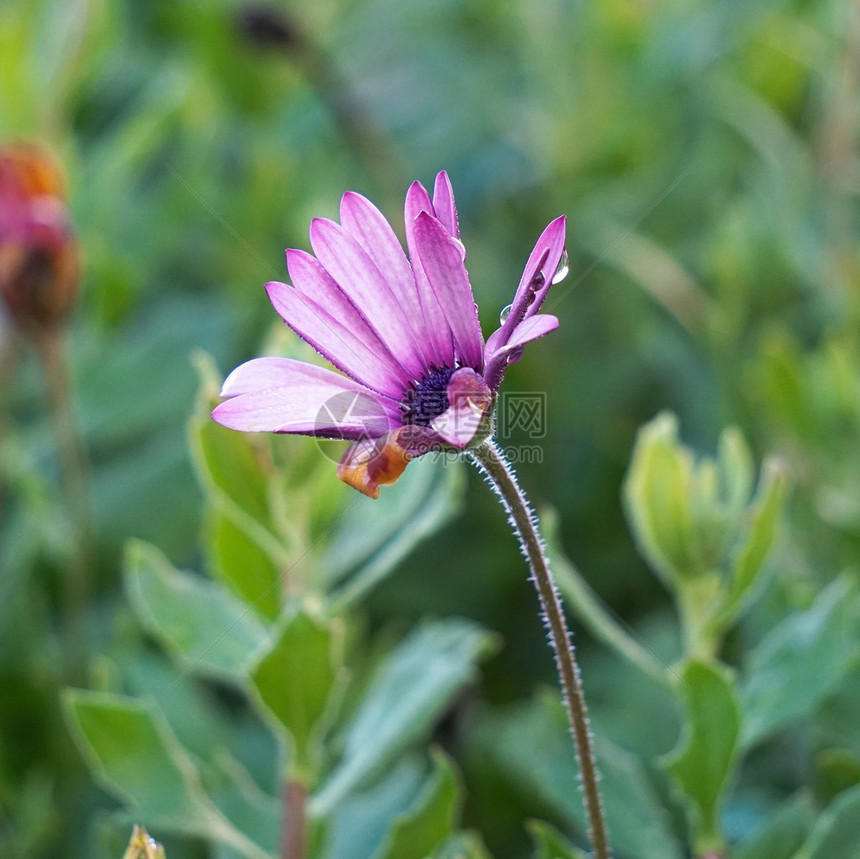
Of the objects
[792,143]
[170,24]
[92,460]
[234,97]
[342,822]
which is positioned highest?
[170,24]

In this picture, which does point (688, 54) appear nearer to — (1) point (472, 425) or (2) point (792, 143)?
(2) point (792, 143)

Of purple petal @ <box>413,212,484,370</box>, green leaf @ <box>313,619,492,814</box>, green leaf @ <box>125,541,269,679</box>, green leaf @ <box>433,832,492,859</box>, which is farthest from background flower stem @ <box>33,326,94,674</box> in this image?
purple petal @ <box>413,212,484,370</box>

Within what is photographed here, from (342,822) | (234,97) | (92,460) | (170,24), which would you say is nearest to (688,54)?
(234,97)

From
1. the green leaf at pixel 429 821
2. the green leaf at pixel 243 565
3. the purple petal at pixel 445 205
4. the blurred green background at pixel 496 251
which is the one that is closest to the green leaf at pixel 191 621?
the green leaf at pixel 243 565

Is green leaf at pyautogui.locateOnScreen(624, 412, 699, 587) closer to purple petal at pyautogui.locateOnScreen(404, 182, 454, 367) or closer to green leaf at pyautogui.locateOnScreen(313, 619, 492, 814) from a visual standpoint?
green leaf at pyautogui.locateOnScreen(313, 619, 492, 814)

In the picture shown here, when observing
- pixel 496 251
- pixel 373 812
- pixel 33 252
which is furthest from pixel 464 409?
pixel 496 251
